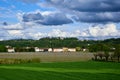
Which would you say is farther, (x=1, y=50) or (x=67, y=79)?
(x=1, y=50)

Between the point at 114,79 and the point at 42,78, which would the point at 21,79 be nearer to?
the point at 42,78

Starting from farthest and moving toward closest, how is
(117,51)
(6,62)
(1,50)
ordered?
1. (1,50)
2. (117,51)
3. (6,62)

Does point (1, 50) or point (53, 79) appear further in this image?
point (1, 50)

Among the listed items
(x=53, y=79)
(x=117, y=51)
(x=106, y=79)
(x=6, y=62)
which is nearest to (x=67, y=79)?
(x=53, y=79)

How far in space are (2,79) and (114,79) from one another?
9.10 meters

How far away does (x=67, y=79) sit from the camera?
26922mm

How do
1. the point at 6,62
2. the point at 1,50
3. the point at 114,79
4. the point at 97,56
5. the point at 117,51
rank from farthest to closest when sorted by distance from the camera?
the point at 1,50, the point at 97,56, the point at 117,51, the point at 6,62, the point at 114,79

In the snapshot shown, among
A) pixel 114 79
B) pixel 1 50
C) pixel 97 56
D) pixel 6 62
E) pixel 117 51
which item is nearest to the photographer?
pixel 114 79

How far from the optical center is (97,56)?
75000 millimetres

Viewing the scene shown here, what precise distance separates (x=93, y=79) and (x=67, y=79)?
2.11 meters

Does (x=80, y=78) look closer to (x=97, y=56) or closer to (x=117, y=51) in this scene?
(x=117, y=51)

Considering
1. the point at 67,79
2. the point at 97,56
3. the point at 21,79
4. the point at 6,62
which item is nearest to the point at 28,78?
the point at 21,79

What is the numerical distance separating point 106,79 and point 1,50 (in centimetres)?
15823

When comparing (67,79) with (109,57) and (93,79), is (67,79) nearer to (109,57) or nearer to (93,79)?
(93,79)
